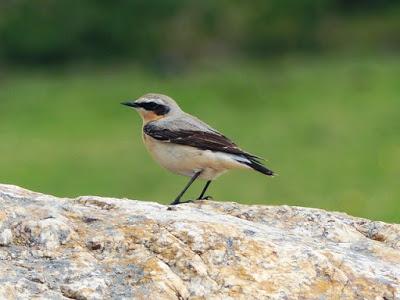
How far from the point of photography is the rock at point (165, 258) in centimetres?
650

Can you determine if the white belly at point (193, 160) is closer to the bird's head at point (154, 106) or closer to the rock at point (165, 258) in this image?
the bird's head at point (154, 106)

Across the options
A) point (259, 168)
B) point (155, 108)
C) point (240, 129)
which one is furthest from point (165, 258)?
point (240, 129)

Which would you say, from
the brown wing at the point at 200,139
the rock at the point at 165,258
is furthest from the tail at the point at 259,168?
the rock at the point at 165,258

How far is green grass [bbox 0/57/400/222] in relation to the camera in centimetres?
2580

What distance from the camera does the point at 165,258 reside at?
673cm

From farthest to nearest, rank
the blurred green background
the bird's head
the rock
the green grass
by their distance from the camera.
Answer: the blurred green background → the green grass → the bird's head → the rock

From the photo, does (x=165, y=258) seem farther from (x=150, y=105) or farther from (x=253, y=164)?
(x=150, y=105)

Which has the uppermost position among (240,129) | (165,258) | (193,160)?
(240,129)

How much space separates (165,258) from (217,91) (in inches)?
1063

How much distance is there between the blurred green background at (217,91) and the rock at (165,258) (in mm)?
15319

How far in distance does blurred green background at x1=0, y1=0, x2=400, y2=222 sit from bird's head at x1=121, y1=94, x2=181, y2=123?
39.9 ft

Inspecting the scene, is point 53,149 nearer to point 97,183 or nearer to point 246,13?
point 97,183

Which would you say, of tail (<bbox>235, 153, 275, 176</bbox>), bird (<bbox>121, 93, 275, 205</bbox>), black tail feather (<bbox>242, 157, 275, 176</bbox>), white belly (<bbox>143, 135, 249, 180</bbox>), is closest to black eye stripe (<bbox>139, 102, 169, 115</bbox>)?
bird (<bbox>121, 93, 275, 205</bbox>)

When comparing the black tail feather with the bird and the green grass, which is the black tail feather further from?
the green grass
